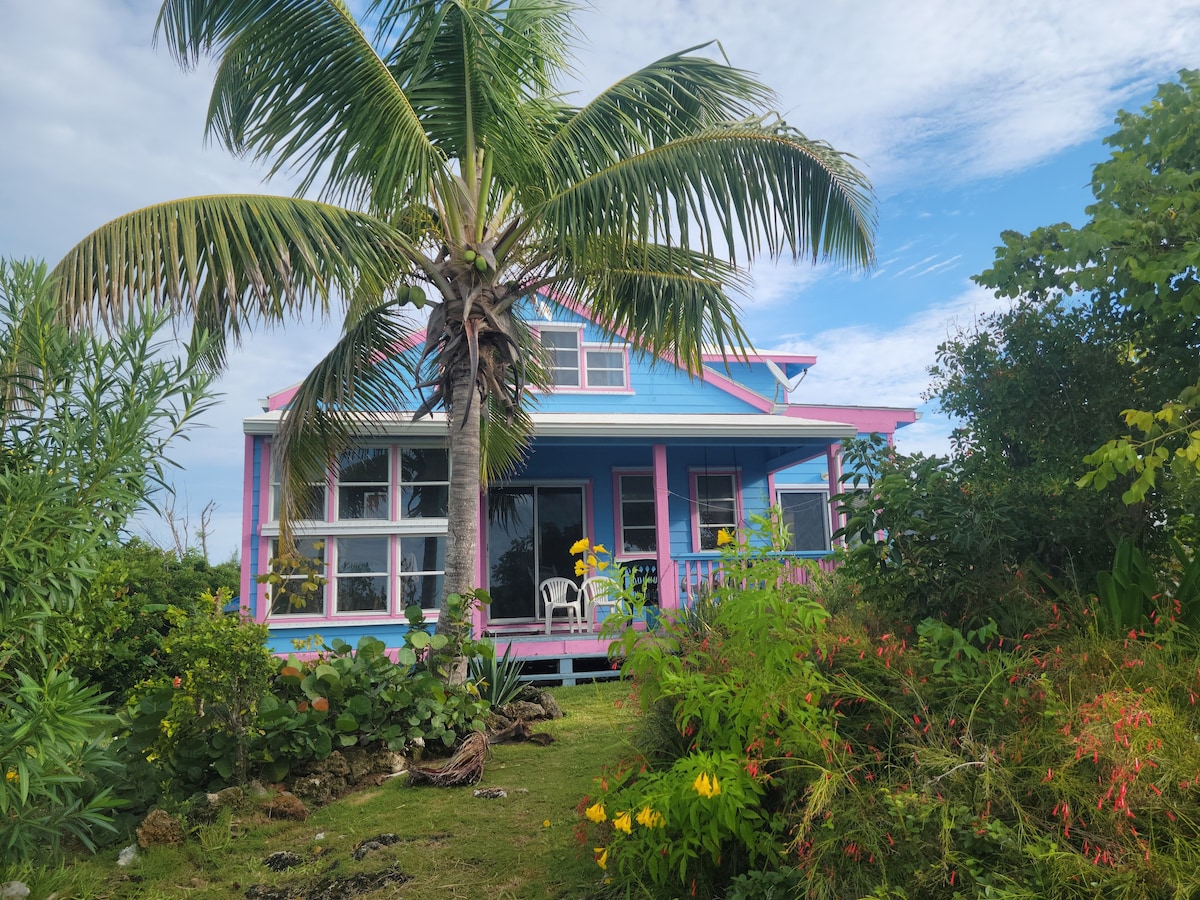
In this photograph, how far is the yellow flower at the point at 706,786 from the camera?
2.77m

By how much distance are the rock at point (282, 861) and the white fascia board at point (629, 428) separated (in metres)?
7.23

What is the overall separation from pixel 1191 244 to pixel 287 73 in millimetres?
6207

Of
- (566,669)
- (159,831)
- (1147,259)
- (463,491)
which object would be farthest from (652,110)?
(566,669)

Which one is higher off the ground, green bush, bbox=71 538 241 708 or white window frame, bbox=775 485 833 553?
white window frame, bbox=775 485 833 553

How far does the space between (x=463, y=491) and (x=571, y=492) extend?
6.53 metres

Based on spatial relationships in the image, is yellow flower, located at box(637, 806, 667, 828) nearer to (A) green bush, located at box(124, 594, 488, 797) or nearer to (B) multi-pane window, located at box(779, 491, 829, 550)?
(A) green bush, located at box(124, 594, 488, 797)

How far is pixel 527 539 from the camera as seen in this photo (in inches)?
527

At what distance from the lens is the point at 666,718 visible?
4.09 m

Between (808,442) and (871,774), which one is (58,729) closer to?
(871,774)

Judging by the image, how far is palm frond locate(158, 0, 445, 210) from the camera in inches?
245

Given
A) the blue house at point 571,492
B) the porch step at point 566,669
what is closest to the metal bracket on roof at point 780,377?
the blue house at point 571,492

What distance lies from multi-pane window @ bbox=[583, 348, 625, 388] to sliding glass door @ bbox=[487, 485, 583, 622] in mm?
1988

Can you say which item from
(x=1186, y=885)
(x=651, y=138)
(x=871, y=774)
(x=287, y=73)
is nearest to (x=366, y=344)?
(x=287, y=73)

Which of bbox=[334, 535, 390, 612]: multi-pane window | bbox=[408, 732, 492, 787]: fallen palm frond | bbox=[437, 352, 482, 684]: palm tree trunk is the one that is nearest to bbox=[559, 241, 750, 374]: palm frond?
bbox=[437, 352, 482, 684]: palm tree trunk
